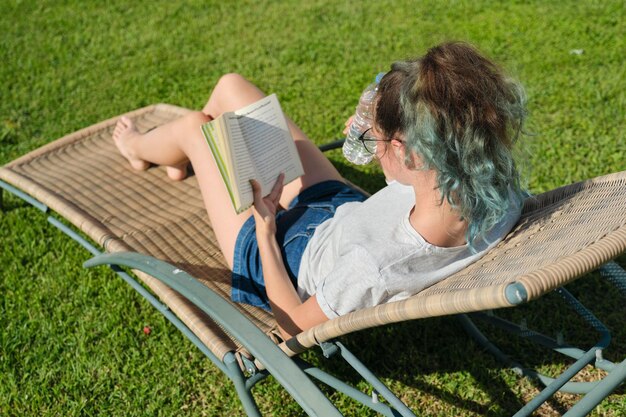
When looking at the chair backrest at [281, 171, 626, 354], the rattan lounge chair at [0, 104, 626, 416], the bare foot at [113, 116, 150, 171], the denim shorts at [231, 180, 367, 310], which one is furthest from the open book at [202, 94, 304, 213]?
the bare foot at [113, 116, 150, 171]

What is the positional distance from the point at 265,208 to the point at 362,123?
1.73 ft

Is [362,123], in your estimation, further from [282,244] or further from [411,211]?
[282,244]

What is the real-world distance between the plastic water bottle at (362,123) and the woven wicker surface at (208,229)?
456 mm

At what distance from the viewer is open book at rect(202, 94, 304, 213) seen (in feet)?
7.59

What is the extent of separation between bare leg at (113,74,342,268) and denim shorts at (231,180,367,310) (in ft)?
0.33

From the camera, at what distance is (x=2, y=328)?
2969 millimetres

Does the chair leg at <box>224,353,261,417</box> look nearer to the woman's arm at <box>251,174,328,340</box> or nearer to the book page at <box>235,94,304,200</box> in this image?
the woman's arm at <box>251,174,328,340</box>

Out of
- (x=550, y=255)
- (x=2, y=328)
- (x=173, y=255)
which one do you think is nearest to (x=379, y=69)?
(x=173, y=255)

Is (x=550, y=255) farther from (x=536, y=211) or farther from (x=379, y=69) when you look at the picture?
(x=379, y=69)

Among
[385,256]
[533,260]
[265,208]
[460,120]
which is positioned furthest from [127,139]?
[533,260]

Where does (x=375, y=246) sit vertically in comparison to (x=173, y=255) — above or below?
above

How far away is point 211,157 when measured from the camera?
2721 mm

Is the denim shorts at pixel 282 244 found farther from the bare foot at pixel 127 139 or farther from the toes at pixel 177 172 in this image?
the bare foot at pixel 127 139

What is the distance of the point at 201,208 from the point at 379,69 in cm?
221
